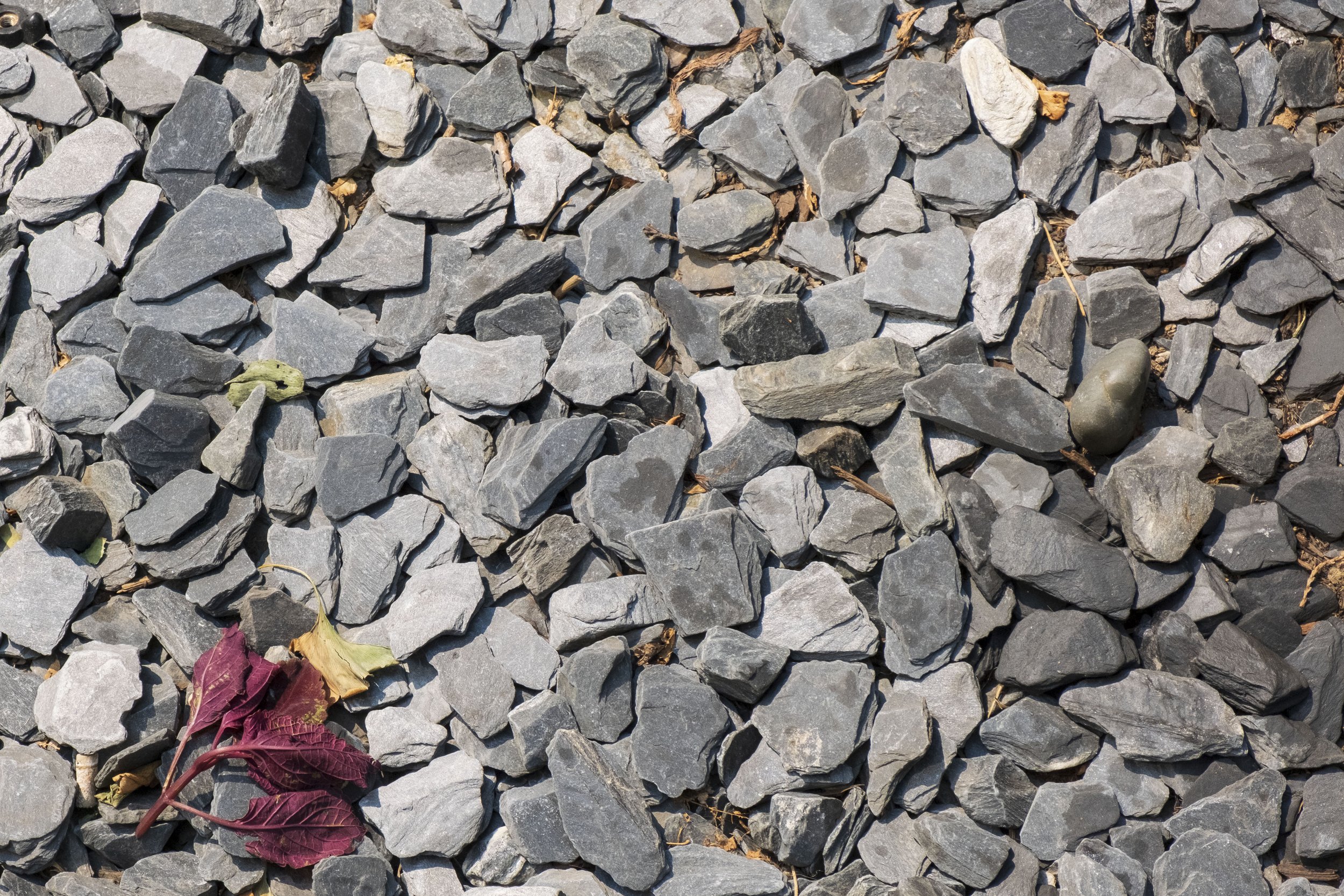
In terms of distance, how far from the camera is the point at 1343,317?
212 centimetres

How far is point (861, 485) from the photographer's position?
219cm

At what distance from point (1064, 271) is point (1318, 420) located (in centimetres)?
63

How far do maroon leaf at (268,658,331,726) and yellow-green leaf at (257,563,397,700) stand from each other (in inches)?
0.6

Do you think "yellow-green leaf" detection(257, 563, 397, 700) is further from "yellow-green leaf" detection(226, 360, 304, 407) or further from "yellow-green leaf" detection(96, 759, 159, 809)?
"yellow-green leaf" detection(226, 360, 304, 407)

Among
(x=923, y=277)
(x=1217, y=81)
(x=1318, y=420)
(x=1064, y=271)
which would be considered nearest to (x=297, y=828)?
(x=923, y=277)

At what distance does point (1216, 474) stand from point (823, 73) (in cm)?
130

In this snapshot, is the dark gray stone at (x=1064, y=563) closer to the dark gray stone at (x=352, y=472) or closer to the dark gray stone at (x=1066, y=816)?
the dark gray stone at (x=1066, y=816)

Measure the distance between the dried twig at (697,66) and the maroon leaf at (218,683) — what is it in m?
1.58

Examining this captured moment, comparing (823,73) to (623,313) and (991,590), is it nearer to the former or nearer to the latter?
(623,313)

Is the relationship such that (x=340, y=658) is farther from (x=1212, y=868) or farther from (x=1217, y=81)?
(x=1217, y=81)

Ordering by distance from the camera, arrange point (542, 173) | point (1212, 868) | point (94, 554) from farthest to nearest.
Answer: point (542, 173) → point (94, 554) → point (1212, 868)

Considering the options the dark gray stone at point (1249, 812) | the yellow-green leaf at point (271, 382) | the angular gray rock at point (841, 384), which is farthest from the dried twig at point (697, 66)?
the dark gray stone at point (1249, 812)

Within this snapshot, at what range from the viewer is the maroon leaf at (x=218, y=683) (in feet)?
6.89

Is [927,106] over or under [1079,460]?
over
